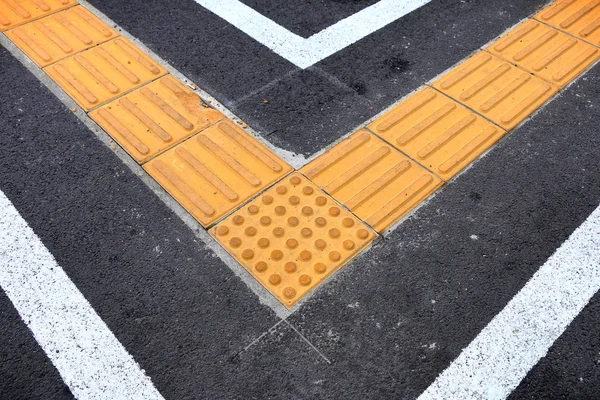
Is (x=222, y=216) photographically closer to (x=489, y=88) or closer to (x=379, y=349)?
(x=379, y=349)

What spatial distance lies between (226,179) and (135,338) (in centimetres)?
117

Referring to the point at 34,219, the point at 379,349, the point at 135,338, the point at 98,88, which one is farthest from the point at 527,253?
the point at 98,88

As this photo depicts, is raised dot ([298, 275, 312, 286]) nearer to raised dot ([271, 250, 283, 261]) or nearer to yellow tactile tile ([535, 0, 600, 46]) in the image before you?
raised dot ([271, 250, 283, 261])

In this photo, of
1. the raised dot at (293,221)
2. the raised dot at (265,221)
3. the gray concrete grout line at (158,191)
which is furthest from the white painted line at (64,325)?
the raised dot at (293,221)

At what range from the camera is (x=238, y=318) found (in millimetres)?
2742

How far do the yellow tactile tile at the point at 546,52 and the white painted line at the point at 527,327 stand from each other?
1.61 m

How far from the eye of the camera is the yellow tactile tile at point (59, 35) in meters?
4.22

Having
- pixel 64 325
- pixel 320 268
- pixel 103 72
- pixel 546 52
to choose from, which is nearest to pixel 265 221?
pixel 320 268

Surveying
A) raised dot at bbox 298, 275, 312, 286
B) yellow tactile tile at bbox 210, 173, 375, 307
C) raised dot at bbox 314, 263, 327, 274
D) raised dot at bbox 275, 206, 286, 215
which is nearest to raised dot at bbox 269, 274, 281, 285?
yellow tactile tile at bbox 210, 173, 375, 307

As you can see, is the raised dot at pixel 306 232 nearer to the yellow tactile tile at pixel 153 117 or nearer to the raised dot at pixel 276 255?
the raised dot at pixel 276 255

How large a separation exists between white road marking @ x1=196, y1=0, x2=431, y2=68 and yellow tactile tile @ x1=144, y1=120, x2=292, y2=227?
1072 millimetres

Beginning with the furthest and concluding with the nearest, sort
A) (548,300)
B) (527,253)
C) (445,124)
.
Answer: (445,124), (527,253), (548,300)

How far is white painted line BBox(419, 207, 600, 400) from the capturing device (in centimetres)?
253

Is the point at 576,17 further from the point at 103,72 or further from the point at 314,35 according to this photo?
the point at 103,72
